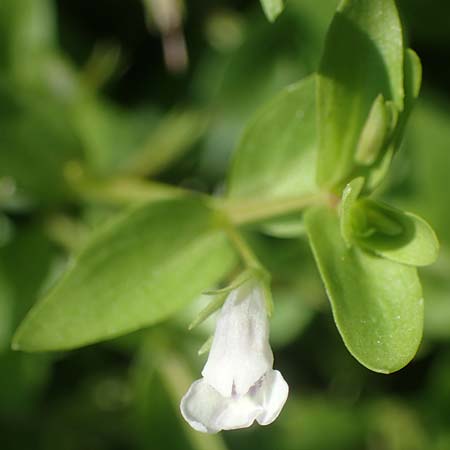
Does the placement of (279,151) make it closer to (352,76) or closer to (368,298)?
(352,76)

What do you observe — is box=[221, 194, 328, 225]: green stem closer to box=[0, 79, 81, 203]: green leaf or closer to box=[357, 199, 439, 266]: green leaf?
box=[357, 199, 439, 266]: green leaf

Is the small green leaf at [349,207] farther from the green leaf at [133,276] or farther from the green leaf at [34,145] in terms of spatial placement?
the green leaf at [34,145]

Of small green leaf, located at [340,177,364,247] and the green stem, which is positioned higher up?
small green leaf, located at [340,177,364,247]

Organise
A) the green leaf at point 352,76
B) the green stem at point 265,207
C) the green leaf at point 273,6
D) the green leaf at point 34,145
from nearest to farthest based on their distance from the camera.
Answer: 1. the green leaf at point 273,6
2. the green leaf at point 352,76
3. the green stem at point 265,207
4. the green leaf at point 34,145

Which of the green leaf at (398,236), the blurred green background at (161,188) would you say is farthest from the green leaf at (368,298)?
the blurred green background at (161,188)

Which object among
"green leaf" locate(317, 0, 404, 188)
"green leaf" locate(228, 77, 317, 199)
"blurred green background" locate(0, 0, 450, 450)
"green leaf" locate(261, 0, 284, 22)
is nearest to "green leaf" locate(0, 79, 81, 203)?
"blurred green background" locate(0, 0, 450, 450)

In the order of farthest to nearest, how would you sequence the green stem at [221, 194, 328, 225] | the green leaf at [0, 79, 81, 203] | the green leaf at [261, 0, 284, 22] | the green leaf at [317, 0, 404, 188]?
the green leaf at [0, 79, 81, 203]
the green stem at [221, 194, 328, 225]
the green leaf at [317, 0, 404, 188]
the green leaf at [261, 0, 284, 22]
